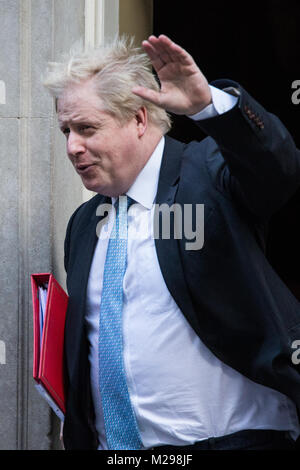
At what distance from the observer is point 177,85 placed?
1836 millimetres

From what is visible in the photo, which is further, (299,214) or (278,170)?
(299,214)

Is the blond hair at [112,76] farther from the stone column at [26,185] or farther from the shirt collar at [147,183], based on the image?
the stone column at [26,185]

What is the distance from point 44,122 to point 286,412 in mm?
1683

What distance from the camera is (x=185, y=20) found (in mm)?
4715

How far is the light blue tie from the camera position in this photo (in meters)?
2.22

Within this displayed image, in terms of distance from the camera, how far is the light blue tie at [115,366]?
222cm

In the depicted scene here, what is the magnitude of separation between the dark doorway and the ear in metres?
2.51

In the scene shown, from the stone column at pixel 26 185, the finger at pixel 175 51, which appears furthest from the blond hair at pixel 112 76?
the stone column at pixel 26 185

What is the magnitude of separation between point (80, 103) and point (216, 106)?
1.87 feet

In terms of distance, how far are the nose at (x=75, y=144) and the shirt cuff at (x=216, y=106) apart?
1.70ft

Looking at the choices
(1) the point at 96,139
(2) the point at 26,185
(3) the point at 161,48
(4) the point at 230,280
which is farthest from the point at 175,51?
(2) the point at 26,185

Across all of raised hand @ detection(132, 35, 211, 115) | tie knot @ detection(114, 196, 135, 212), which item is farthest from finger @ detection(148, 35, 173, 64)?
tie knot @ detection(114, 196, 135, 212)
